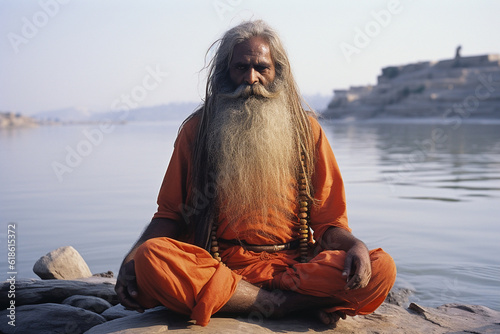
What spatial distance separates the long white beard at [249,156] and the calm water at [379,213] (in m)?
1.38

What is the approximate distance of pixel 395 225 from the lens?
539cm

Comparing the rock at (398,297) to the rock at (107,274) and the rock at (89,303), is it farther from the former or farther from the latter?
the rock at (107,274)

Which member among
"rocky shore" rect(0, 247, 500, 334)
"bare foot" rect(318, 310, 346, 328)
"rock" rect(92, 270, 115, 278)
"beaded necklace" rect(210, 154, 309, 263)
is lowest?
"rock" rect(92, 270, 115, 278)

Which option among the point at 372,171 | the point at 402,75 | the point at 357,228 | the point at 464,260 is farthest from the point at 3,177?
the point at 402,75

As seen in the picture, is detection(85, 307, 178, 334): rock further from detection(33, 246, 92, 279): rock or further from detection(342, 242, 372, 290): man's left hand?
detection(33, 246, 92, 279): rock

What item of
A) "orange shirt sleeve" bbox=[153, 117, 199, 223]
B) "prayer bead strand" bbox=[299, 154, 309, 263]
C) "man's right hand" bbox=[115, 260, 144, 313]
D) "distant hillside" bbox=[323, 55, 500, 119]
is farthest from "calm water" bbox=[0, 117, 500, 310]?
"distant hillside" bbox=[323, 55, 500, 119]

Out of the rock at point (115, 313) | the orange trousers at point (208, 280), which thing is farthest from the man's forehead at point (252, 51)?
the rock at point (115, 313)

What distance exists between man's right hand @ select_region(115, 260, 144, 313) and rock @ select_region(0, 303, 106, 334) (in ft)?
1.71

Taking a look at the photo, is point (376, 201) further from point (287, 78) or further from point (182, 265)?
point (182, 265)

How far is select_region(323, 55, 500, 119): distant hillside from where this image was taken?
3309 cm

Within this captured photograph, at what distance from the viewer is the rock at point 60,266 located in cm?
388

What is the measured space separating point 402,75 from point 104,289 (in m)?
49.3

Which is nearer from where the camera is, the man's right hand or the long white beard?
the man's right hand

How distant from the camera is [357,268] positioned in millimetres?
2367
